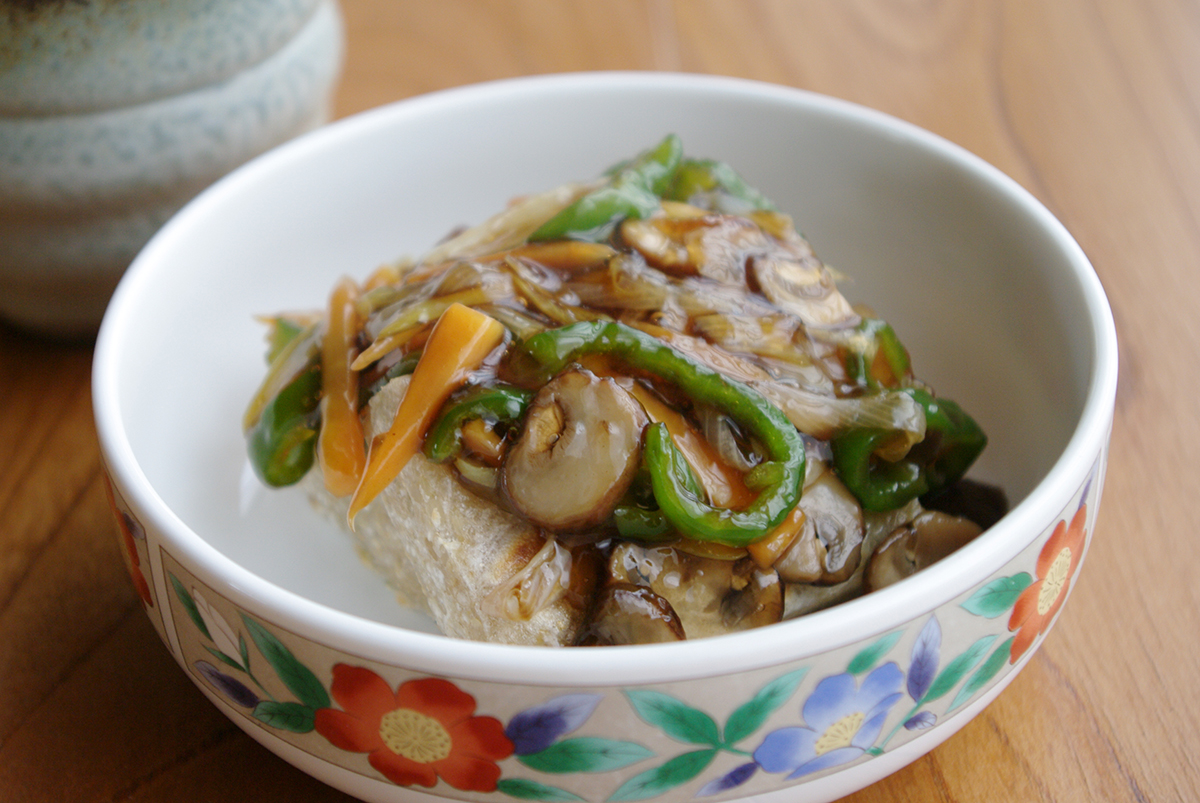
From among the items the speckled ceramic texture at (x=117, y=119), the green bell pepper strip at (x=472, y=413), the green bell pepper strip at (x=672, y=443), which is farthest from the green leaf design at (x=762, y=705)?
the speckled ceramic texture at (x=117, y=119)

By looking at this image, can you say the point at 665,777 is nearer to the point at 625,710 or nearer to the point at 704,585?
the point at 625,710

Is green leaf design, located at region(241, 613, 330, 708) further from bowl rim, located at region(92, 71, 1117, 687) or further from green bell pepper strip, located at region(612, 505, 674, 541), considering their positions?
green bell pepper strip, located at region(612, 505, 674, 541)

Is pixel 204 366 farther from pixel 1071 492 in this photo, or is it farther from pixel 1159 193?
pixel 1159 193

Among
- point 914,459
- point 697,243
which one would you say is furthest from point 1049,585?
point 697,243

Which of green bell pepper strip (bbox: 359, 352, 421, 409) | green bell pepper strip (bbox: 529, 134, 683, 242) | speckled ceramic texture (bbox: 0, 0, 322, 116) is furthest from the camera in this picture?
speckled ceramic texture (bbox: 0, 0, 322, 116)

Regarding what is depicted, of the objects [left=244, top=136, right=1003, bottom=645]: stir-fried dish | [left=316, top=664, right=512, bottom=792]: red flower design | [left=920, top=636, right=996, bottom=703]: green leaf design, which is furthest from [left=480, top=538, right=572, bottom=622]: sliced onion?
[left=920, top=636, right=996, bottom=703]: green leaf design

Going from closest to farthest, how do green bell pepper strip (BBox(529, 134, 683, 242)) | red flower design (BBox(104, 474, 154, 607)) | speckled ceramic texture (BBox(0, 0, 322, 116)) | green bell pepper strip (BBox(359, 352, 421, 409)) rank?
1. red flower design (BBox(104, 474, 154, 607))
2. green bell pepper strip (BBox(359, 352, 421, 409))
3. green bell pepper strip (BBox(529, 134, 683, 242))
4. speckled ceramic texture (BBox(0, 0, 322, 116))
